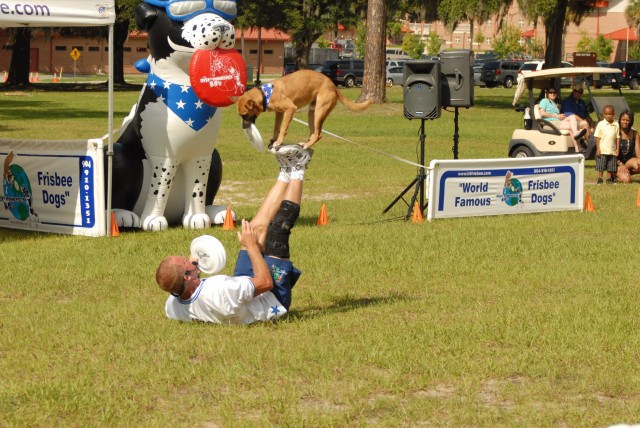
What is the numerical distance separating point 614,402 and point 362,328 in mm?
2341

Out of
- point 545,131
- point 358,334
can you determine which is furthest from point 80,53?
point 358,334

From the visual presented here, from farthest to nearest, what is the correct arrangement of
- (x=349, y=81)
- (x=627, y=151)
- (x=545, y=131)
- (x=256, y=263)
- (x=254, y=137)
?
(x=349, y=81) → (x=545, y=131) → (x=627, y=151) → (x=254, y=137) → (x=256, y=263)

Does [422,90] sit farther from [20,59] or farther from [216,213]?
[20,59]

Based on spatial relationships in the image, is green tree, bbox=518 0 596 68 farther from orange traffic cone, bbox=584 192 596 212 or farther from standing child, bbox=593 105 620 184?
orange traffic cone, bbox=584 192 596 212

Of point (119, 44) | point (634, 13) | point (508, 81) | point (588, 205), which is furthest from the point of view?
point (634, 13)

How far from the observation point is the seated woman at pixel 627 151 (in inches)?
763

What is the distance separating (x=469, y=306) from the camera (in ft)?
30.3

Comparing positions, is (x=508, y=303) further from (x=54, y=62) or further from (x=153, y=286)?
(x=54, y=62)

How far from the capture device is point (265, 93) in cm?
1220

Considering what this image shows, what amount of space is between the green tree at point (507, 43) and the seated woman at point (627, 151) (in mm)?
81336

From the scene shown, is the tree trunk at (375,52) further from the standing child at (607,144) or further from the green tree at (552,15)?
the standing child at (607,144)

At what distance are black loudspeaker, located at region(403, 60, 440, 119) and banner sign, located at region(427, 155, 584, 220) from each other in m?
0.93

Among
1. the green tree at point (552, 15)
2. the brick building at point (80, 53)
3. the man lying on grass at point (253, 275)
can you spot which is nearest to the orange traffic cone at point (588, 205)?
the man lying on grass at point (253, 275)

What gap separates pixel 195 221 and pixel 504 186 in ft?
14.3
